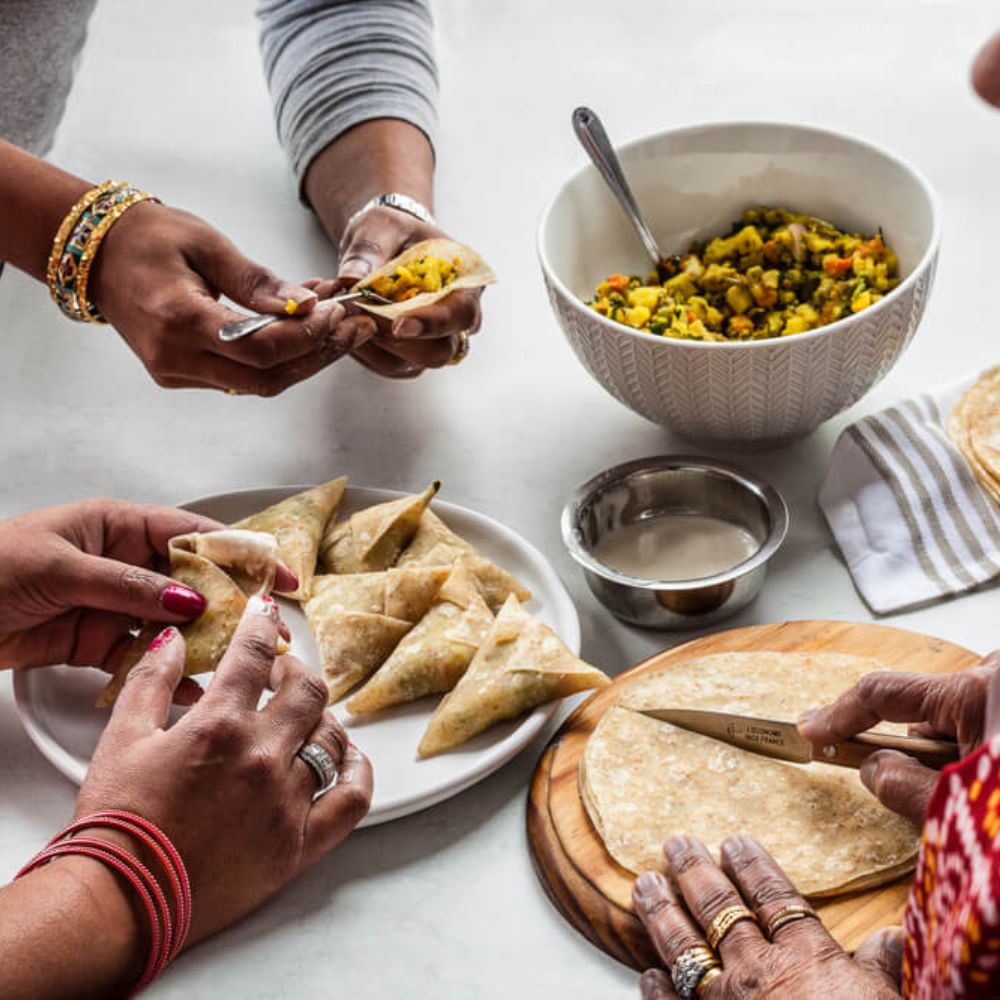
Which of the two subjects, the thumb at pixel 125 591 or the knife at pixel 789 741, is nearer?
the knife at pixel 789 741

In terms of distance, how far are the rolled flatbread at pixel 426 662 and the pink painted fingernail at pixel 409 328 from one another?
39 centimetres

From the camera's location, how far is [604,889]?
1.35 metres

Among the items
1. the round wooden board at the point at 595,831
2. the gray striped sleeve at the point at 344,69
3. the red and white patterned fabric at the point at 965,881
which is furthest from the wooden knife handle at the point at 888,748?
the gray striped sleeve at the point at 344,69

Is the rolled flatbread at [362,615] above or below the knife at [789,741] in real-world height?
below

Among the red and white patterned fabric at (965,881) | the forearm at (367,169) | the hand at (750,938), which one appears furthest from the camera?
the forearm at (367,169)

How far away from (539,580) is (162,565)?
1.50ft

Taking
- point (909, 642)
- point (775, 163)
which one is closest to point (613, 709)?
point (909, 642)

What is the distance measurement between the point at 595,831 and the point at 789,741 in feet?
0.72

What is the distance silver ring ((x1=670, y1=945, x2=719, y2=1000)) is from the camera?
1.22m

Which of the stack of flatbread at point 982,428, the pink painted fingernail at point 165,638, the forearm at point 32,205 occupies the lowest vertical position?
the stack of flatbread at point 982,428

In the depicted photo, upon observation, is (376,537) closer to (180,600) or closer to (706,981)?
(180,600)

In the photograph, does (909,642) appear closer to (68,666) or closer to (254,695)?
(254,695)

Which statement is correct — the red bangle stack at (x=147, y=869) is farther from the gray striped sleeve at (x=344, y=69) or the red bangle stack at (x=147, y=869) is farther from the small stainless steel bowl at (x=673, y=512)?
the gray striped sleeve at (x=344, y=69)

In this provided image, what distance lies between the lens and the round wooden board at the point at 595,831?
1.32 metres
